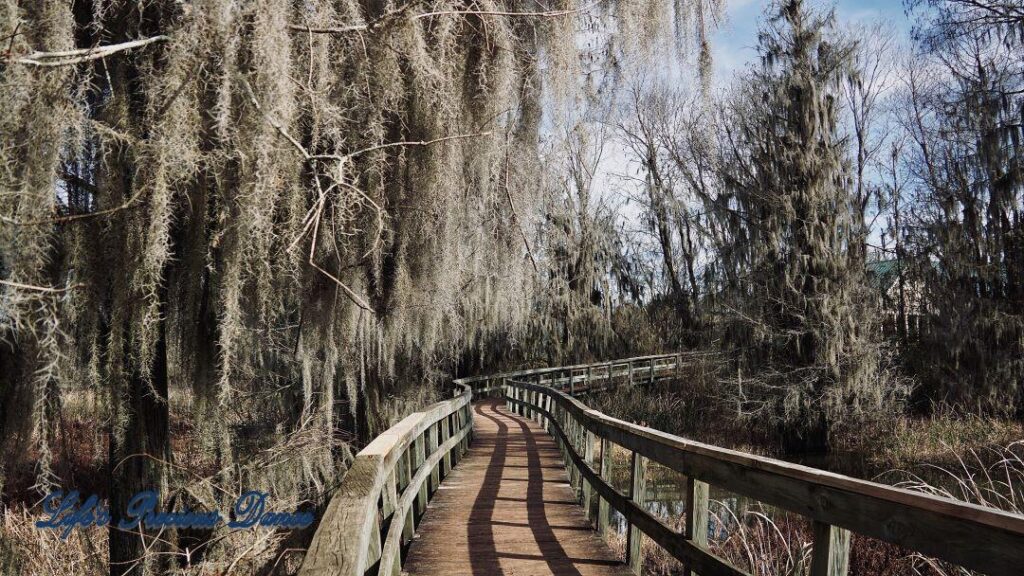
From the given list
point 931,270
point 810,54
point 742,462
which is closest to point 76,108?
point 742,462

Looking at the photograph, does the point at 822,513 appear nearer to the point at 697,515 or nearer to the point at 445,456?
the point at 697,515

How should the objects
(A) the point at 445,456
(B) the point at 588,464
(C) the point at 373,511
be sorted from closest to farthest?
1. (C) the point at 373,511
2. (B) the point at 588,464
3. (A) the point at 445,456

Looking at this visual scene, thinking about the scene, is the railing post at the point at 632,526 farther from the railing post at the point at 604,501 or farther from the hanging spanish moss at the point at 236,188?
the hanging spanish moss at the point at 236,188

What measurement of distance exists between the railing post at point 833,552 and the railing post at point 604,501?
2.76 m

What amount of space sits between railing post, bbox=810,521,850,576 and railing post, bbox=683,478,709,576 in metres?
0.92

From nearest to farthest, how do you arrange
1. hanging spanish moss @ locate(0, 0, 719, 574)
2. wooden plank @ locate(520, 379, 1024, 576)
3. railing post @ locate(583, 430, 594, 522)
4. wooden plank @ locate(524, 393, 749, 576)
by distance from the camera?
wooden plank @ locate(520, 379, 1024, 576) < wooden plank @ locate(524, 393, 749, 576) < hanging spanish moss @ locate(0, 0, 719, 574) < railing post @ locate(583, 430, 594, 522)

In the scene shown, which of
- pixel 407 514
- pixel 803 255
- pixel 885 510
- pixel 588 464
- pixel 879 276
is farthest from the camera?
pixel 879 276

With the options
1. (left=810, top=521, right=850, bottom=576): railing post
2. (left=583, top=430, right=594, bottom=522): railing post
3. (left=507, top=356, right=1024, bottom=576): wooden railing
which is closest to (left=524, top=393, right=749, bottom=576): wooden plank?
(left=507, top=356, right=1024, bottom=576): wooden railing

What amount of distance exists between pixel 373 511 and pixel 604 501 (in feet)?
8.19

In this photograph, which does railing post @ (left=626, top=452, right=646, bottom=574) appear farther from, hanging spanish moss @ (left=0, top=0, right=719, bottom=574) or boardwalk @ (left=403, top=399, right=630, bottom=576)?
hanging spanish moss @ (left=0, top=0, right=719, bottom=574)

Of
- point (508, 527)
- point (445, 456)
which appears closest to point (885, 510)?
point (508, 527)

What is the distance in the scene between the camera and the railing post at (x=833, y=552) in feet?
6.60

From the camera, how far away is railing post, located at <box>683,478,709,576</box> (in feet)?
9.68

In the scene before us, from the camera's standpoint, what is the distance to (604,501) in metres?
4.75
